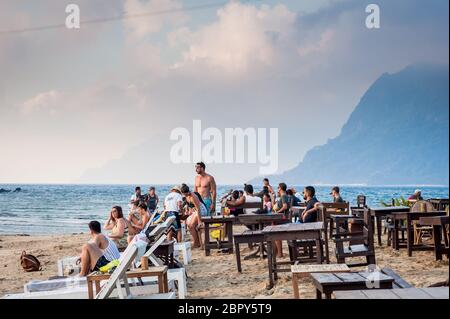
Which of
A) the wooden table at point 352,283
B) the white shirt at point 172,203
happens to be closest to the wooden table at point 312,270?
the wooden table at point 352,283

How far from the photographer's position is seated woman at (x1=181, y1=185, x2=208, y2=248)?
841 centimetres

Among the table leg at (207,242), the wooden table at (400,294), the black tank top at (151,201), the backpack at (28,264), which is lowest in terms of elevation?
the backpack at (28,264)

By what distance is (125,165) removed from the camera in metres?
39.4

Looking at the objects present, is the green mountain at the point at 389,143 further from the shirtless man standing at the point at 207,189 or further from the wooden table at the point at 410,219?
the wooden table at the point at 410,219

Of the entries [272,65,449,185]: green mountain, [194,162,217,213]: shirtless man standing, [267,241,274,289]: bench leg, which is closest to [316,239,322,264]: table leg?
[267,241,274,289]: bench leg

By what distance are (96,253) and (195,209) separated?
365cm

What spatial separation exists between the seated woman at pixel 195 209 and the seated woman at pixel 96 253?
3.11 m

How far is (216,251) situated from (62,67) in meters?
9.12

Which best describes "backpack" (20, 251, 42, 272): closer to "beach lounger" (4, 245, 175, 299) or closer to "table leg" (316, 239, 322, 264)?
"beach lounger" (4, 245, 175, 299)

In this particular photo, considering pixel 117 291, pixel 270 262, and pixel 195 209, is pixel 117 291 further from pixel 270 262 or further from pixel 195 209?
pixel 195 209

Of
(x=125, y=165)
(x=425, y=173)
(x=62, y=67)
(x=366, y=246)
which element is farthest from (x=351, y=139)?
(x=366, y=246)

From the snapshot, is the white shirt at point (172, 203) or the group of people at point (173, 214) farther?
the white shirt at point (172, 203)

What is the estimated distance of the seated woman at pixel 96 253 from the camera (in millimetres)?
5172

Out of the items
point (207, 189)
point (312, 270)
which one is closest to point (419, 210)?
point (207, 189)
